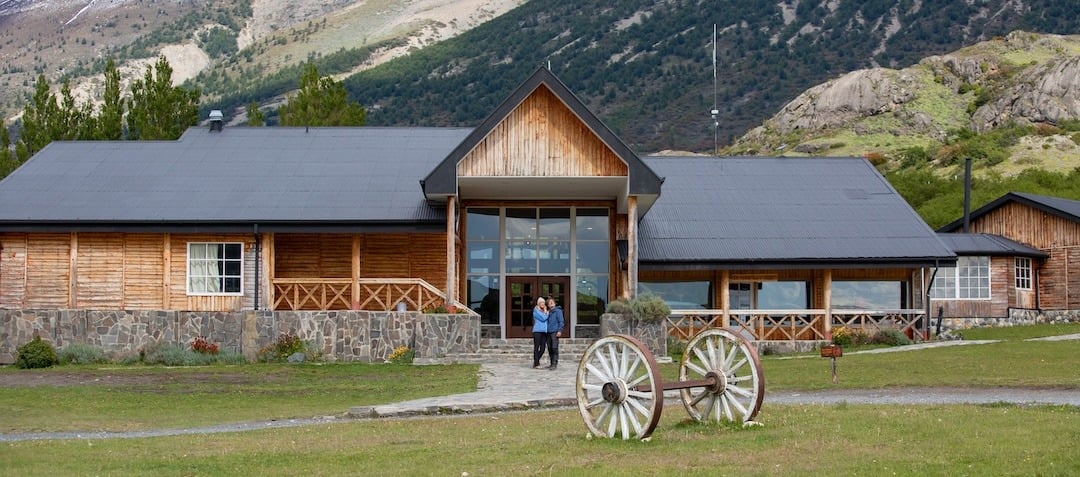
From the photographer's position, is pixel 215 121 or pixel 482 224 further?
pixel 215 121

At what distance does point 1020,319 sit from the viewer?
137ft

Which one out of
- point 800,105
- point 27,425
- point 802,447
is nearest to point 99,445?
point 27,425

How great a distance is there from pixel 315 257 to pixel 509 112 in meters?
7.16

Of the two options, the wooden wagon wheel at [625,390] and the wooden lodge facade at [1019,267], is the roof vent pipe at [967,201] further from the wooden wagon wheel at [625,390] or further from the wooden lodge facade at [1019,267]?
the wooden wagon wheel at [625,390]

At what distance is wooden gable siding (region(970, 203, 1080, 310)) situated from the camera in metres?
42.2

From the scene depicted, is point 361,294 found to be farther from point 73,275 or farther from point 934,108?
point 934,108

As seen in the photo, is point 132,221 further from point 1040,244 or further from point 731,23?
point 731,23

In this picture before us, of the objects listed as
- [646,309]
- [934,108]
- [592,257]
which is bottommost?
[646,309]

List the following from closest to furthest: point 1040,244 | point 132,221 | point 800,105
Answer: point 132,221, point 1040,244, point 800,105

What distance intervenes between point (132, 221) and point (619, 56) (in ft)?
330

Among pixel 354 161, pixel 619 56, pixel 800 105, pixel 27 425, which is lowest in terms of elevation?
pixel 27 425

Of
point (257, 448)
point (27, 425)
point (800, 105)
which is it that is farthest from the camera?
point (800, 105)

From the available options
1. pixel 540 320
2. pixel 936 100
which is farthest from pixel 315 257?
pixel 936 100

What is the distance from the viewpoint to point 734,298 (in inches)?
1368
